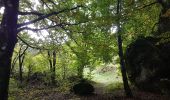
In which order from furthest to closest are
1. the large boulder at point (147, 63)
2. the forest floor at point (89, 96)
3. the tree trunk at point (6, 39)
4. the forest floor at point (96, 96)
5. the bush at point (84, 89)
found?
the bush at point (84, 89) → the large boulder at point (147, 63) → the forest floor at point (89, 96) → the forest floor at point (96, 96) → the tree trunk at point (6, 39)

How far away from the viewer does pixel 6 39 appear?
6816 mm

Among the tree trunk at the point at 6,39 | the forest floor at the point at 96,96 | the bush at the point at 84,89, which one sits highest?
the tree trunk at the point at 6,39

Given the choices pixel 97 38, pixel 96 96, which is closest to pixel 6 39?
pixel 97 38

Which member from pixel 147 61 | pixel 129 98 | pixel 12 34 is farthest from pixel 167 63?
pixel 12 34

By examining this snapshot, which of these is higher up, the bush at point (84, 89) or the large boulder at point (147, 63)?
the large boulder at point (147, 63)

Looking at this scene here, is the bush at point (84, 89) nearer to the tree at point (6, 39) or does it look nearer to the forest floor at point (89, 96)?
the forest floor at point (89, 96)

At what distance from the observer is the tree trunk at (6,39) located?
680cm

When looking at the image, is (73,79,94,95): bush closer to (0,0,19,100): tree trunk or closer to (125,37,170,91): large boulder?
(125,37,170,91): large boulder

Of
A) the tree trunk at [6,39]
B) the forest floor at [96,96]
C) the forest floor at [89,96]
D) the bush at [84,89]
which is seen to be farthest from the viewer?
the bush at [84,89]

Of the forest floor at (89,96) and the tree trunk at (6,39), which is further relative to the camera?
the forest floor at (89,96)

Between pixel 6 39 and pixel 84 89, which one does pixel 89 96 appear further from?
pixel 6 39

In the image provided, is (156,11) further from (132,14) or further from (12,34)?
(12,34)

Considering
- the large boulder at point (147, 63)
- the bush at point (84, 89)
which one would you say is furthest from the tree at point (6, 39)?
the bush at point (84, 89)

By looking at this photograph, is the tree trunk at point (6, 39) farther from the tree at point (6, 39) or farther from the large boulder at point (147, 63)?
the large boulder at point (147, 63)
